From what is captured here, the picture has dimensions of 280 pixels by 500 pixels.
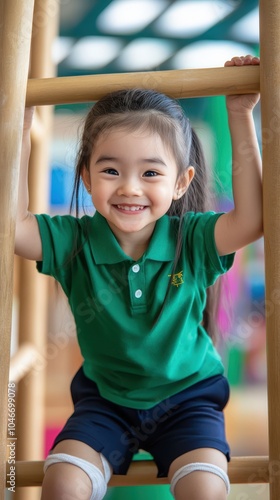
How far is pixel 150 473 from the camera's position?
79 centimetres

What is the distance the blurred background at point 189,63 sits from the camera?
67.9 inches

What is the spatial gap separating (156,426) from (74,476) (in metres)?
0.14

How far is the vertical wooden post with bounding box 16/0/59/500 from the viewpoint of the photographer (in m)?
1.35

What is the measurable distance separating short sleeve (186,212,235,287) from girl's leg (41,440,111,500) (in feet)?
0.85

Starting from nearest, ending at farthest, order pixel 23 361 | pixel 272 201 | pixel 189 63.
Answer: pixel 272 201, pixel 23 361, pixel 189 63

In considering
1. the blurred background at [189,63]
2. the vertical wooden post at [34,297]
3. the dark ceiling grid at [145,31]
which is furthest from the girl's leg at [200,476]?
the dark ceiling grid at [145,31]

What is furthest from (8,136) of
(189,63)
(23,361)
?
(189,63)

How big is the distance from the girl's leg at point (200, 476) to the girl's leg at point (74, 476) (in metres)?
0.09

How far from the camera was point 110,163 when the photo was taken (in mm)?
773

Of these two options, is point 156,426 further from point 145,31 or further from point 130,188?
point 145,31

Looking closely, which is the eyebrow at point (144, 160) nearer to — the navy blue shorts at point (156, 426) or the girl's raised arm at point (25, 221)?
the girl's raised arm at point (25, 221)

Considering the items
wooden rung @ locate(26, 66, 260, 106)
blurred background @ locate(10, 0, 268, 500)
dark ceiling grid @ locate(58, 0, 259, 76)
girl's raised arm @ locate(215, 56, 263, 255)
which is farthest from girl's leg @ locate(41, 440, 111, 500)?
dark ceiling grid @ locate(58, 0, 259, 76)

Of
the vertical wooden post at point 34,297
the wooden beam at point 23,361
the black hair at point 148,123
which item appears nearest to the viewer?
the black hair at point 148,123

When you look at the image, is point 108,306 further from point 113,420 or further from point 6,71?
point 6,71
